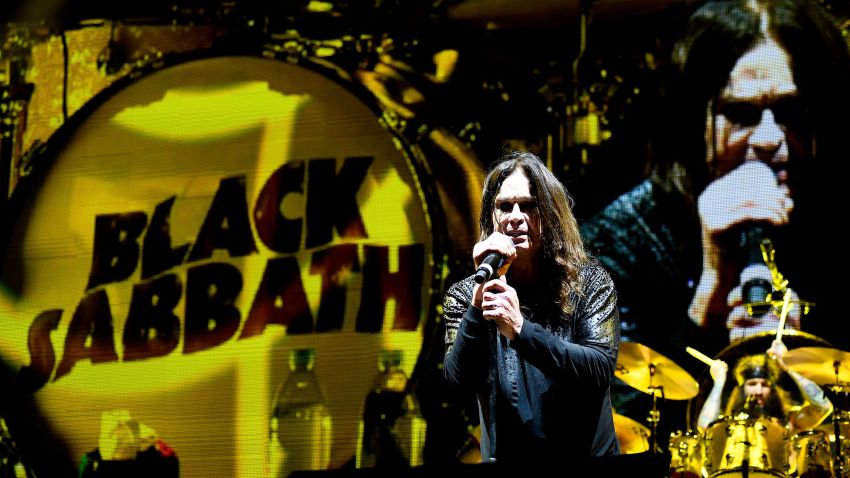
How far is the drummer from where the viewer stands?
5.08 m

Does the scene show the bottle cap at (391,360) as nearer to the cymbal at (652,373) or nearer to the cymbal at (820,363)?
the cymbal at (652,373)

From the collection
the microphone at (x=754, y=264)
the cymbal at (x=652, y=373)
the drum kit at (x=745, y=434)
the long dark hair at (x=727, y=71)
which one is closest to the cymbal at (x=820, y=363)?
the drum kit at (x=745, y=434)

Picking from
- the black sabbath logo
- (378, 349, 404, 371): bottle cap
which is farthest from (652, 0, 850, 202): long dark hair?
(378, 349, 404, 371): bottle cap

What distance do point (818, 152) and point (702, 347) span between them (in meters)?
1.06

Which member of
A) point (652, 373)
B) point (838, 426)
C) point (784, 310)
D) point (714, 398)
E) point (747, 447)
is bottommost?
point (747, 447)

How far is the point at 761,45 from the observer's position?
547cm

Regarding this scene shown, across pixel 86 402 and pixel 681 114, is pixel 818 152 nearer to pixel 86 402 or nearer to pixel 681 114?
pixel 681 114

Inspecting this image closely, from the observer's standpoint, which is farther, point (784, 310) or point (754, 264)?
point (754, 264)

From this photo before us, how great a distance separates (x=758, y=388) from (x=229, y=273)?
263 centimetres

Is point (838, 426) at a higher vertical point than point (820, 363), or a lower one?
lower

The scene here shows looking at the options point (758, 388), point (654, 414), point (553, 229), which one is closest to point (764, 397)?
point (758, 388)

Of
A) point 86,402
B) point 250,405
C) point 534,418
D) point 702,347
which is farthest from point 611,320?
point 86,402

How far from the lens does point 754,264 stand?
208 inches

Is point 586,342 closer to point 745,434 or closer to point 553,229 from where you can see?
point 553,229
